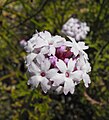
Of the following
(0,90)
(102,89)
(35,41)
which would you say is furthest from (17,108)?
(35,41)

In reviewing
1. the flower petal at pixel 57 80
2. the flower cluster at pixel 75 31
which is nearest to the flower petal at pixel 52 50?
the flower petal at pixel 57 80

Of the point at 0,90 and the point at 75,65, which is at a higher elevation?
the point at 0,90

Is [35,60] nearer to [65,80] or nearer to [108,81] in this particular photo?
[65,80]

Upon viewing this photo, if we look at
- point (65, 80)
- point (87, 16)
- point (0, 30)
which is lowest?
point (65, 80)

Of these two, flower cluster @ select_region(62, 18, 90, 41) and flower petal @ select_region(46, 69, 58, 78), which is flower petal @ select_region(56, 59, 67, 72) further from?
flower cluster @ select_region(62, 18, 90, 41)

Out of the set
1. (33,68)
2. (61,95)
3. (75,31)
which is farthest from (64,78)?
(61,95)

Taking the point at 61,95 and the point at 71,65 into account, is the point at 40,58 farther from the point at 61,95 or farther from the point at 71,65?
the point at 61,95

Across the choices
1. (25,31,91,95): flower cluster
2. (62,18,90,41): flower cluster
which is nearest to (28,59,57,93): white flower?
(25,31,91,95): flower cluster

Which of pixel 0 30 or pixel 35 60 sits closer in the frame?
pixel 35 60
